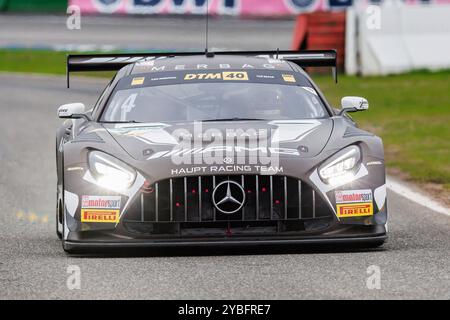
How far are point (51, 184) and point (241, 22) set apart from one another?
948 inches

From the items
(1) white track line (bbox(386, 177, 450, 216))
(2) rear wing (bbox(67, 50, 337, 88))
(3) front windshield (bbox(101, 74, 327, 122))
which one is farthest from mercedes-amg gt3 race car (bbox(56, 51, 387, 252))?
(1) white track line (bbox(386, 177, 450, 216))

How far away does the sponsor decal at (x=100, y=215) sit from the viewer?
26.6 feet

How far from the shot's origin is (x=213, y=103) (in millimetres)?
9266

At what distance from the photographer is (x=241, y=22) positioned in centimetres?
3678

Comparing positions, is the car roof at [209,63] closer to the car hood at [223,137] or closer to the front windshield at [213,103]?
the front windshield at [213,103]

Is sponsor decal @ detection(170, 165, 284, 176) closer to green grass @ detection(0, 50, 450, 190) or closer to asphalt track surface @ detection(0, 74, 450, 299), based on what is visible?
asphalt track surface @ detection(0, 74, 450, 299)

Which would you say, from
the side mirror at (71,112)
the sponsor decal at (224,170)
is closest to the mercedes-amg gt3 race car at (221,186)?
the sponsor decal at (224,170)

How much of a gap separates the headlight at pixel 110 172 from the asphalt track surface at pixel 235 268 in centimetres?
46

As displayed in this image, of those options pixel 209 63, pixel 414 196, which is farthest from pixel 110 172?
pixel 414 196

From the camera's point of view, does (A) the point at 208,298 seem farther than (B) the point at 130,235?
No

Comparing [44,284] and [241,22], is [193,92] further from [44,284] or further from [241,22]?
[241,22]

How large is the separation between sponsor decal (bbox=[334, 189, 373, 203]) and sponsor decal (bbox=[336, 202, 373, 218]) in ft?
0.08

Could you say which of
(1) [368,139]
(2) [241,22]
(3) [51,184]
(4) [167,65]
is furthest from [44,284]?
(2) [241,22]

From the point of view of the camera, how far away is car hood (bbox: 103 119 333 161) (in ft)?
26.8
